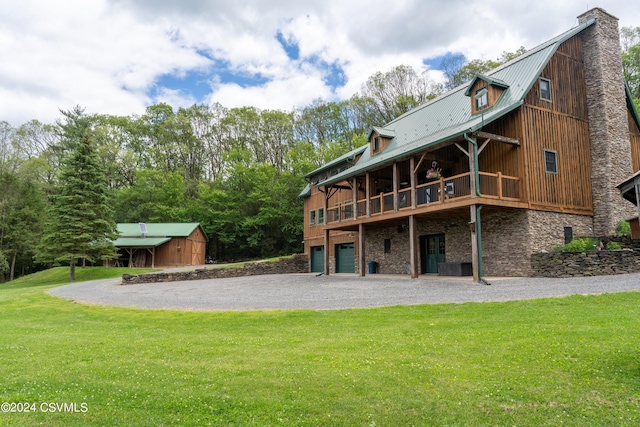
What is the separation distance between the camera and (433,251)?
19703mm

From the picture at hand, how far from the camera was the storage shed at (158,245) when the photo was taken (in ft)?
123

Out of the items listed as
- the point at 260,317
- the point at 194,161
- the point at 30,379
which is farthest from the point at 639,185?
the point at 194,161

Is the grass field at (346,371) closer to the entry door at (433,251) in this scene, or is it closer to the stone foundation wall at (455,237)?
the stone foundation wall at (455,237)

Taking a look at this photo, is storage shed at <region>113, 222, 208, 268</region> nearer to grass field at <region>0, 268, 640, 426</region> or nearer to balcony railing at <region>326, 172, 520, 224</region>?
balcony railing at <region>326, 172, 520, 224</region>

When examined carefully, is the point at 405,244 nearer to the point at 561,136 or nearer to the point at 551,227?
the point at 551,227

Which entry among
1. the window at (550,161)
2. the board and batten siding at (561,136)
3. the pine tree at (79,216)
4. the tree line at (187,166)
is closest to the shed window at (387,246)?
the board and batten siding at (561,136)

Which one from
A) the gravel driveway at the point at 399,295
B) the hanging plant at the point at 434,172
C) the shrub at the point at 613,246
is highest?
the hanging plant at the point at 434,172

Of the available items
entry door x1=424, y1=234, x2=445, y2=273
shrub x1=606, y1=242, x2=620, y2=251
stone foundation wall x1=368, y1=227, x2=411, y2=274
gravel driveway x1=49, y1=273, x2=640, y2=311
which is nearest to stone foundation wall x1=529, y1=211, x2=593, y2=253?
shrub x1=606, y1=242, x2=620, y2=251

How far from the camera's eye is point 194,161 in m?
53.4

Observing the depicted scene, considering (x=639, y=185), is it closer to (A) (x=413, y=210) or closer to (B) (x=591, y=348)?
(B) (x=591, y=348)

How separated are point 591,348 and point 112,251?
31.2 m

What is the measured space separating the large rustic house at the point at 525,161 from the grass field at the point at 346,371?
7.51 m

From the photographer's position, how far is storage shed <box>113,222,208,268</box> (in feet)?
123

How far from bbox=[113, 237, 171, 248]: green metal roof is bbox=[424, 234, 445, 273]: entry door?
25555 millimetres
